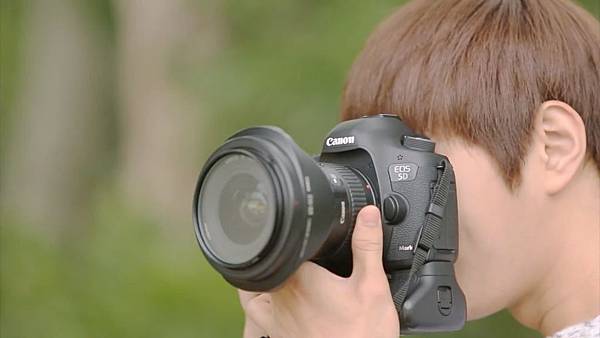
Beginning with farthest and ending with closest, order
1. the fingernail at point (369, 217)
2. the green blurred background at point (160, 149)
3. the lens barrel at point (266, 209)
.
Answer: the green blurred background at point (160, 149), the fingernail at point (369, 217), the lens barrel at point (266, 209)

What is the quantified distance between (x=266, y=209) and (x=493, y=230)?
0.32 m

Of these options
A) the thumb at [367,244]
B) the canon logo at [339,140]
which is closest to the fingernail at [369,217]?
the thumb at [367,244]

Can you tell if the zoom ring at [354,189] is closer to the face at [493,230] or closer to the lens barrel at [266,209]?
the lens barrel at [266,209]

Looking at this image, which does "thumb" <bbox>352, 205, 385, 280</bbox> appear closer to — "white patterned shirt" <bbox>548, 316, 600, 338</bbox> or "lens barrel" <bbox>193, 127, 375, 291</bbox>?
"lens barrel" <bbox>193, 127, 375, 291</bbox>

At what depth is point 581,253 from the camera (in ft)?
4.04

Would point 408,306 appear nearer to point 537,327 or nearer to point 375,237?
point 375,237

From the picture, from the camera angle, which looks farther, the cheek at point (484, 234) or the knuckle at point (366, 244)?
the cheek at point (484, 234)

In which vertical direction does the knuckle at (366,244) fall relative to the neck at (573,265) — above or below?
above

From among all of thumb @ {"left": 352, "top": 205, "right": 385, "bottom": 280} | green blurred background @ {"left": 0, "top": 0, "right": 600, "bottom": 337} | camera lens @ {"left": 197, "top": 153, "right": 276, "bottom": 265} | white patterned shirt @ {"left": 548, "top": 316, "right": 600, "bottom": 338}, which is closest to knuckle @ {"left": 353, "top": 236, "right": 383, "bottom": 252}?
thumb @ {"left": 352, "top": 205, "right": 385, "bottom": 280}

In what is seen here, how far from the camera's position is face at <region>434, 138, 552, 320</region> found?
46.8 inches

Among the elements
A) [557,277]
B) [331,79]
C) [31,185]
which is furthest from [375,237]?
[31,185]

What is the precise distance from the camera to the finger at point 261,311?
1166mm

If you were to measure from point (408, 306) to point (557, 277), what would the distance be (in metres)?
0.22

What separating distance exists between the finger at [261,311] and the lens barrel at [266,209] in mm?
122
